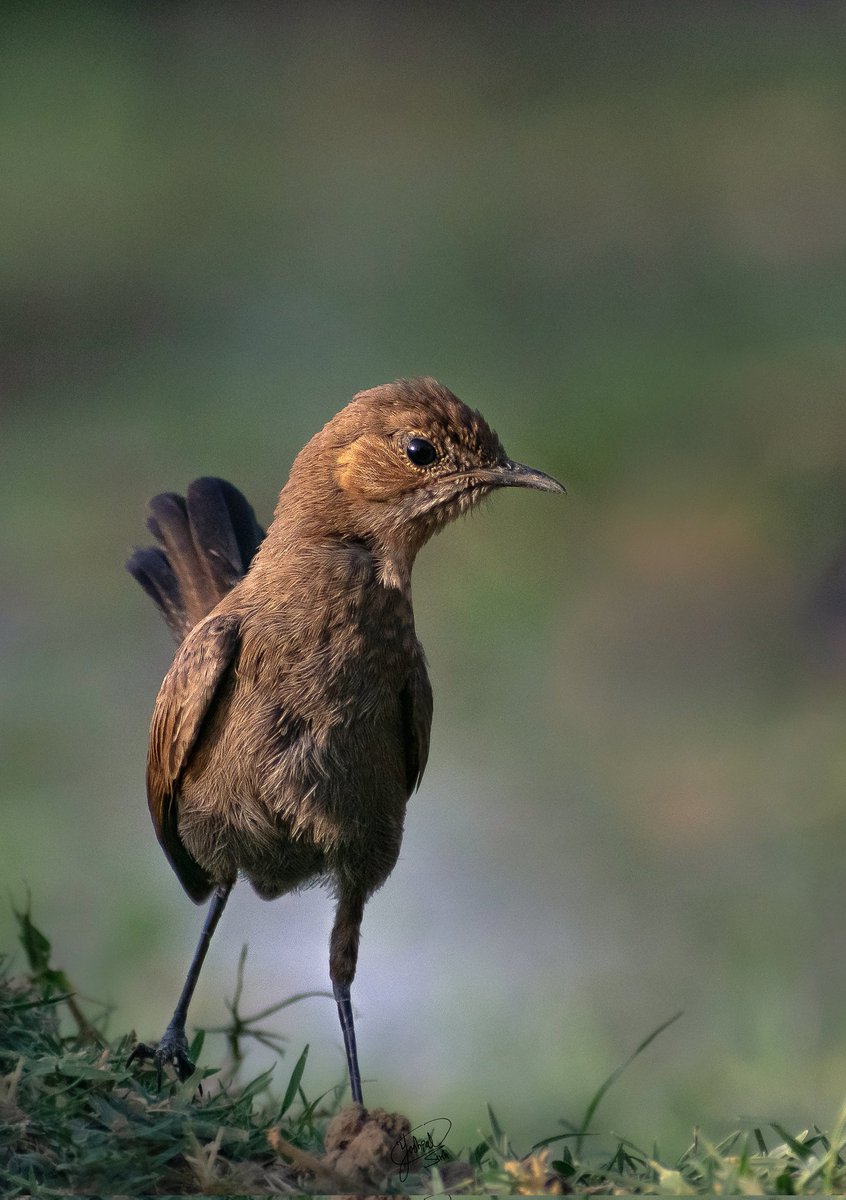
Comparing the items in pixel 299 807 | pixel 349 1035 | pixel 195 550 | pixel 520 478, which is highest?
pixel 195 550

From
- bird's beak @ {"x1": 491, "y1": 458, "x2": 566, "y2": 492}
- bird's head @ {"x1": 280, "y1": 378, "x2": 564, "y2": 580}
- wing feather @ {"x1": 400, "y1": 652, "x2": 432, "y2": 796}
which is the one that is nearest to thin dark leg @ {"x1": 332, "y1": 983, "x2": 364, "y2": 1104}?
wing feather @ {"x1": 400, "y1": 652, "x2": 432, "y2": 796}

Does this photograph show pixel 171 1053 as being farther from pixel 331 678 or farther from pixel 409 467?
pixel 409 467

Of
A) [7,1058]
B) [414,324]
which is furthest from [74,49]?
[7,1058]

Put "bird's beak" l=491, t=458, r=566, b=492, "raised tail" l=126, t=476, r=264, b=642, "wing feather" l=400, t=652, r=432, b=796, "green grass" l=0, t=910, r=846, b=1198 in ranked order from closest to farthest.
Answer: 1. "green grass" l=0, t=910, r=846, b=1198
2. "bird's beak" l=491, t=458, r=566, b=492
3. "wing feather" l=400, t=652, r=432, b=796
4. "raised tail" l=126, t=476, r=264, b=642

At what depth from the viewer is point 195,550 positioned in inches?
111

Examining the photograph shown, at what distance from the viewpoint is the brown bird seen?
225 cm

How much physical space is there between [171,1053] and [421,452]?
1.07 meters

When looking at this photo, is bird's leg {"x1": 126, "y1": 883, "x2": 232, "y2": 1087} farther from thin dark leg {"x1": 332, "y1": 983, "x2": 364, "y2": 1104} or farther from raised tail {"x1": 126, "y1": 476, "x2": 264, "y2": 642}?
raised tail {"x1": 126, "y1": 476, "x2": 264, "y2": 642}

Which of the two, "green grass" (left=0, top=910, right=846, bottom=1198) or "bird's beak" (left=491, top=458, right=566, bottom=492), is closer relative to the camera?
"green grass" (left=0, top=910, right=846, bottom=1198)

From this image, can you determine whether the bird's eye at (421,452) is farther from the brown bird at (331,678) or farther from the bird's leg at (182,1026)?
the bird's leg at (182,1026)

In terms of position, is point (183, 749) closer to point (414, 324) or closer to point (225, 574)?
point (225, 574)

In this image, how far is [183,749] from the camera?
236 cm
